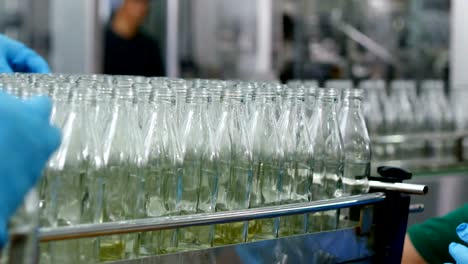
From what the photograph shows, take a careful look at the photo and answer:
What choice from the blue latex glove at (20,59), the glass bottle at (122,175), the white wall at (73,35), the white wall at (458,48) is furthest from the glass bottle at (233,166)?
the white wall at (458,48)

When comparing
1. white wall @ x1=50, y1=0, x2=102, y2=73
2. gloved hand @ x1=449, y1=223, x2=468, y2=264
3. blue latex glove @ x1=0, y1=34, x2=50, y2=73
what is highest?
white wall @ x1=50, y1=0, x2=102, y2=73

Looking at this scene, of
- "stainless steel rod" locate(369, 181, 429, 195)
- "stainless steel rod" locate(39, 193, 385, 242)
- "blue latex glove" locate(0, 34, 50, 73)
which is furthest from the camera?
"blue latex glove" locate(0, 34, 50, 73)

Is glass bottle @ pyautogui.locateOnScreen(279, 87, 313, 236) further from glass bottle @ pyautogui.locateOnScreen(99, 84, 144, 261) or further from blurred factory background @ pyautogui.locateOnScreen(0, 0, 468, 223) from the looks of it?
Answer: blurred factory background @ pyautogui.locateOnScreen(0, 0, 468, 223)

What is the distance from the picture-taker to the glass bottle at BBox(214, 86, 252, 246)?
103 centimetres

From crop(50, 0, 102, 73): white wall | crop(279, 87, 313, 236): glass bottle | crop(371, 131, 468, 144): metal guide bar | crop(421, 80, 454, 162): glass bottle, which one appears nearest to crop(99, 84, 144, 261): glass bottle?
crop(279, 87, 313, 236): glass bottle

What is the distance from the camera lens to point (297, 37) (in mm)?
3520

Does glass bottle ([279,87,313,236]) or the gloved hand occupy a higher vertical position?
glass bottle ([279,87,313,236])

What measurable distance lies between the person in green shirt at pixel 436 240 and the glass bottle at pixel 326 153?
0.52m

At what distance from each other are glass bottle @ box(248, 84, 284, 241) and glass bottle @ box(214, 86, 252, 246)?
0.02 metres

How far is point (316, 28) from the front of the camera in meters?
3.53

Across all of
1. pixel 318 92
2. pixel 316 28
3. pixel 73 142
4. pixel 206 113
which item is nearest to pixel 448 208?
pixel 316 28

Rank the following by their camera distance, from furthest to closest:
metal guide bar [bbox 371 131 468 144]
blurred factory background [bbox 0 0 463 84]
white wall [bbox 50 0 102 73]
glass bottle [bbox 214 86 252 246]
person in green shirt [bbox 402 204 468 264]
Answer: blurred factory background [bbox 0 0 463 84]
white wall [bbox 50 0 102 73]
metal guide bar [bbox 371 131 468 144]
person in green shirt [bbox 402 204 468 264]
glass bottle [bbox 214 86 252 246]

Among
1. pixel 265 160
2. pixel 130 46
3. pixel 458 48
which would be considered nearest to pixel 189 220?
pixel 265 160

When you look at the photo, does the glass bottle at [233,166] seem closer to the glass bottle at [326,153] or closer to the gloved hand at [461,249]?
the glass bottle at [326,153]
